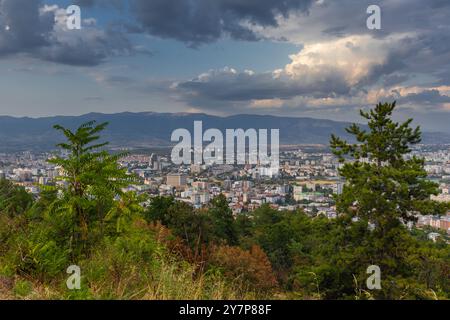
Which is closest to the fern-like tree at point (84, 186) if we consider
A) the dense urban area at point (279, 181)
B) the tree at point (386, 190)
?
the tree at point (386, 190)

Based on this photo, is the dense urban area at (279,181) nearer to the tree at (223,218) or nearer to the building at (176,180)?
the building at (176,180)

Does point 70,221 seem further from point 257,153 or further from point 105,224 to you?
point 257,153

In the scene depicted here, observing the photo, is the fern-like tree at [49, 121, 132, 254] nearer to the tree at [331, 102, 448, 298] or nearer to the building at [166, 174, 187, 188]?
the tree at [331, 102, 448, 298]

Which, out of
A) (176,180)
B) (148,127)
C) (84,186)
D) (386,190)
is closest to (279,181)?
(176,180)

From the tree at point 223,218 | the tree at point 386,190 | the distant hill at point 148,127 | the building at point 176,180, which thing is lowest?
the tree at point 223,218

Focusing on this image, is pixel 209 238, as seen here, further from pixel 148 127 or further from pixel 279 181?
pixel 279 181

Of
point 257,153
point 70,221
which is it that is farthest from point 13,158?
point 257,153

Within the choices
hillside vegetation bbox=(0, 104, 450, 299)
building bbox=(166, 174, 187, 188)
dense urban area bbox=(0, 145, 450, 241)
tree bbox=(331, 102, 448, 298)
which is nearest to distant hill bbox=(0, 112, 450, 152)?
dense urban area bbox=(0, 145, 450, 241)
